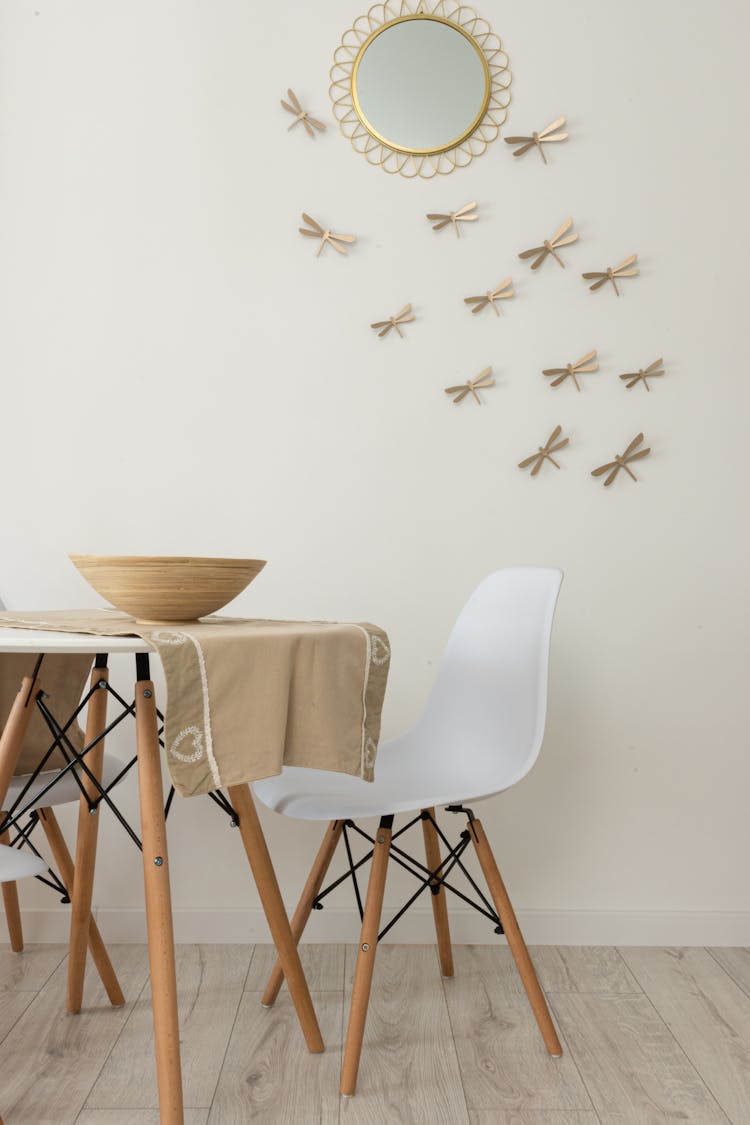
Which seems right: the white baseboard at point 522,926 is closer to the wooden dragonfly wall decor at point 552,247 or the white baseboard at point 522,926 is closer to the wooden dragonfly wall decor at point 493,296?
the wooden dragonfly wall decor at point 493,296

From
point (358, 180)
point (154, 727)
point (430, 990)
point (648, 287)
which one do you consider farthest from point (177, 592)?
point (648, 287)

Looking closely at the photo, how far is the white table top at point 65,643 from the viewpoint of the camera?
1.16 meters

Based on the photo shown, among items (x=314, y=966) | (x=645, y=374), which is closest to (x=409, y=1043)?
(x=314, y=966)

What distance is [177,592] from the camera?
4.75ft

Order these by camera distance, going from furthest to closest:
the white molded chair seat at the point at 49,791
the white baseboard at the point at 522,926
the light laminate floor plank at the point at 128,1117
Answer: the white baseboard at the point at 522,926
the white molded chair seat at the point at 49,791
the light laminate floor plank at the point at 128,1117

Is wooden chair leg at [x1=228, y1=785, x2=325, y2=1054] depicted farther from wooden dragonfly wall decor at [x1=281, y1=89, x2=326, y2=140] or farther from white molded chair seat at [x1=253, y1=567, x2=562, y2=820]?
wooden dragonfly wall decor at [x1=281, y1=89, x2=326, y2=140]

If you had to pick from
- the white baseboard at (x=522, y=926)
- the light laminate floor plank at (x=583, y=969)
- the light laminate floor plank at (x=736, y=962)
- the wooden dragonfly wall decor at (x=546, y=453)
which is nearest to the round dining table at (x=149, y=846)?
the white baseboard at (x=522, y=926)

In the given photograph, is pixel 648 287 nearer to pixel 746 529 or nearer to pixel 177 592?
pixel 746 529

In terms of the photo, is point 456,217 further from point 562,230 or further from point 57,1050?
point 57,1050

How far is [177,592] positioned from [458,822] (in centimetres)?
105

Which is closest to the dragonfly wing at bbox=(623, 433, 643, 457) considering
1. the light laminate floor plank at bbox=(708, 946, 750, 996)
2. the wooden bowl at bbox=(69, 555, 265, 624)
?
the wooden bowl at bbox=(69, 555, 265, 624)

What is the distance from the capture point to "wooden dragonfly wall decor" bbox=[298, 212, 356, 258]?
216 cm

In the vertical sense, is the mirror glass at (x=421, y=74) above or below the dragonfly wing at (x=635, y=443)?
above

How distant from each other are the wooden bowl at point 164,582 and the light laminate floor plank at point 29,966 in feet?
3.00
